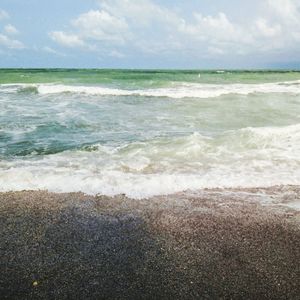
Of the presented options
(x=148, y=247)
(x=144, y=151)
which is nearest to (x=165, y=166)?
(x=144, y=151)

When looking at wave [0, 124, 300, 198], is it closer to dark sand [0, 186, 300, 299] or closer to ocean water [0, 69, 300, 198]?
A: ocean water [0, 69, 300, 198]

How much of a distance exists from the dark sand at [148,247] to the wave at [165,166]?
2.16 feet

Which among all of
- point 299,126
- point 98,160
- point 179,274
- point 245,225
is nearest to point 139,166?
point 98,160

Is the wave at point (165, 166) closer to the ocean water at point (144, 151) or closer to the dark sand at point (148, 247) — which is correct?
the ocean water at point (144, 151)

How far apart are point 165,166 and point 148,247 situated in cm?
361

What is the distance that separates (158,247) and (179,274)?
0.56 metres

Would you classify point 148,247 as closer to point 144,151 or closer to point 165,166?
point 165,166

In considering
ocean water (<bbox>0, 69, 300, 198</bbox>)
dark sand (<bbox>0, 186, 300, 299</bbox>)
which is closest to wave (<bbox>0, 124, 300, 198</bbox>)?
ocean water (<bbox>0, 69, 300, 198</bbox>)

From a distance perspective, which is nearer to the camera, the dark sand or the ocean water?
the dark sand

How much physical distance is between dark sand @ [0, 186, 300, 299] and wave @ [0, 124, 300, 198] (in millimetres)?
658

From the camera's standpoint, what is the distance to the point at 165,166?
25.8ft

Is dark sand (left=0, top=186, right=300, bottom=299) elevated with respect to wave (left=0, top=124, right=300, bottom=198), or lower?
elevated

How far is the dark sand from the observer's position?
363cm

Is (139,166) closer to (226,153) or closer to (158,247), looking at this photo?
(226,153)
